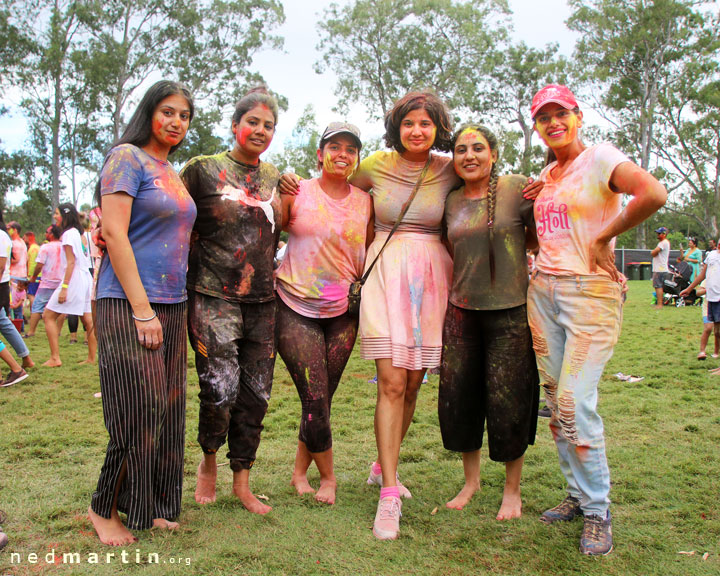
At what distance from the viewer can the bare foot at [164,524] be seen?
3004 millimetres

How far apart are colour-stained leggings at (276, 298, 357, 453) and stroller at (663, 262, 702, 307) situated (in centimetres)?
1517

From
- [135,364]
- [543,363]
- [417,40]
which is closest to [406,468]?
[543,363]

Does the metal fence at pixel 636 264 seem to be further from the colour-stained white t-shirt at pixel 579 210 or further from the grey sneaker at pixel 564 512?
the colour-stained white t-shirt at pixel 579 210

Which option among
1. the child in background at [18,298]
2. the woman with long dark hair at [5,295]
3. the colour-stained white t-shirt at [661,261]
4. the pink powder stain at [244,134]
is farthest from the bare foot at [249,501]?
the colour-stained white t-shirt at [661,261]

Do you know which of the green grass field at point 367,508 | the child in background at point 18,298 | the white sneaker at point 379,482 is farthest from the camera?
the child in background at point 18,298

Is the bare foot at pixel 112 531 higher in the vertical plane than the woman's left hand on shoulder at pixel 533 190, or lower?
lower

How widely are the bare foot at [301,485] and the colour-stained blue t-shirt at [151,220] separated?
151 cm

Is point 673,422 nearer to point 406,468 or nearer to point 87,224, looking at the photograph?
point 406,468

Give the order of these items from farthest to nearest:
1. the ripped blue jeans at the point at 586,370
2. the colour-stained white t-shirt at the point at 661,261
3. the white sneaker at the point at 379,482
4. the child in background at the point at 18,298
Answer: the colour-stained white t-shirt at the point at 661,261
the child in background at the point at 18,298
the white sneaker at the point at 379,482
the ripped blue jeans at the point at 586,370

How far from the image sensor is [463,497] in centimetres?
349

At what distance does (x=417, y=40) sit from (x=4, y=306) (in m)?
23.9

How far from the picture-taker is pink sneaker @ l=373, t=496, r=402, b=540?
3.02 m

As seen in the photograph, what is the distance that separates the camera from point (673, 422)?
513 centimetres

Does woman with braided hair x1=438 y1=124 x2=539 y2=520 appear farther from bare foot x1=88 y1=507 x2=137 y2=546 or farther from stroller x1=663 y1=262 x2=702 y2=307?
stroller x1=663 y1=262 x2=702 y2=307
